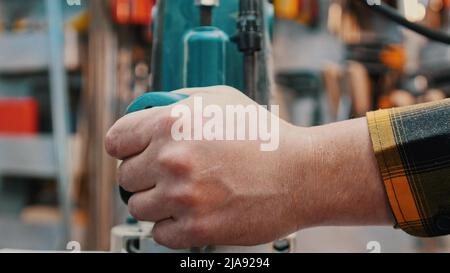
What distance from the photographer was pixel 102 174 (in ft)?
5.18

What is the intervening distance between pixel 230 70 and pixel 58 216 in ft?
5.01

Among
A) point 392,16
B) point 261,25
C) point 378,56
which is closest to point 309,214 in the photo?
point 261,25

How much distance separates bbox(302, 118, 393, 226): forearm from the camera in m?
0.42

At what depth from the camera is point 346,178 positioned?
1.37ft

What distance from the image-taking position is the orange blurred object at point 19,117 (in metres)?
1.91

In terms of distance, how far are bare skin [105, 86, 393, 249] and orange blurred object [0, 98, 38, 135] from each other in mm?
1640

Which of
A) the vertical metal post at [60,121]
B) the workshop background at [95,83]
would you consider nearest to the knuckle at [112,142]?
the workshop background at [95,83]

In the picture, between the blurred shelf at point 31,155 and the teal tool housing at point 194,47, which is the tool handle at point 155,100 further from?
the blurred shelf at point 31,155

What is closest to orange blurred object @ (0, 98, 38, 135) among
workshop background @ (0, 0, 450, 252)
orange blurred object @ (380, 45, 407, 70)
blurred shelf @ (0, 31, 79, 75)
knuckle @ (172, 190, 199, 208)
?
workshop background @ (0, 0, 450, 252)

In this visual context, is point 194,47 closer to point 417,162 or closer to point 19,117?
point 417,162

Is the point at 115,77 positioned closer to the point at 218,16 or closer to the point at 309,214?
the point at 218,16

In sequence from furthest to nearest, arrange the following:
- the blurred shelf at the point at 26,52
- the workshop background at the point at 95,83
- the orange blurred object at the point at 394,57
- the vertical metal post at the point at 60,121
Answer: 1. the blurred shelf at the point at 26,52
2. the vertical metal post at the point at 60,121
3. the orange blurred object at the point at 394,57
4. the workshop background at the point at 95,83

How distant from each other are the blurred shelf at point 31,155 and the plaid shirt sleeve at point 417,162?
5.17 ft

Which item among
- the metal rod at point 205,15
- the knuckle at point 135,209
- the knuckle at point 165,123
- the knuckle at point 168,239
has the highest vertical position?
the metal rod at point 205,15
